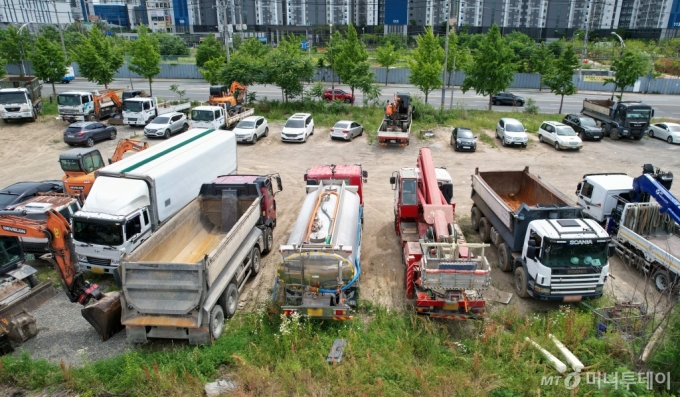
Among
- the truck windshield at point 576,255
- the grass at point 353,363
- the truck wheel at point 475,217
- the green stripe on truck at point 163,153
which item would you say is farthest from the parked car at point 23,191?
the truck windshield at point 576,255

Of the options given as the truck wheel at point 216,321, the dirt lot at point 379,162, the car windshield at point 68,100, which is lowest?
the dirt lot at point 379,162

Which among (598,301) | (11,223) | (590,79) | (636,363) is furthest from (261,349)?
(590,79)

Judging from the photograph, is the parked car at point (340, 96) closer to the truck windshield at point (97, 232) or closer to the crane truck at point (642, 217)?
the crane truck at point (642, 217)

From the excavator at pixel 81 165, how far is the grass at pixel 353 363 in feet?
28.3

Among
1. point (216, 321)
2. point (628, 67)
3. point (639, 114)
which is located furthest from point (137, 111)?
point (628, 67)

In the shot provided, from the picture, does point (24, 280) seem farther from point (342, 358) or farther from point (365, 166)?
point (365, 166)

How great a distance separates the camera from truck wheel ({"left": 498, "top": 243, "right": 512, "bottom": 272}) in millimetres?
13406

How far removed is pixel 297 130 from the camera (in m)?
29.0

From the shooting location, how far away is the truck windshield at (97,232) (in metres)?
12.6

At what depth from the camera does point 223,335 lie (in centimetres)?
1066

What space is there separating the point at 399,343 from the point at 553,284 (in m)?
4.36

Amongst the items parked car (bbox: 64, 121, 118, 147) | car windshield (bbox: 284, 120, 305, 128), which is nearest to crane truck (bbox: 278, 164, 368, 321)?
car windshield (bbox: 284, 120, 305, 128)

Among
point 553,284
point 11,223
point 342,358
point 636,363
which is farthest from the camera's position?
point 553,284

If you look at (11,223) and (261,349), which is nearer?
(261,349)
